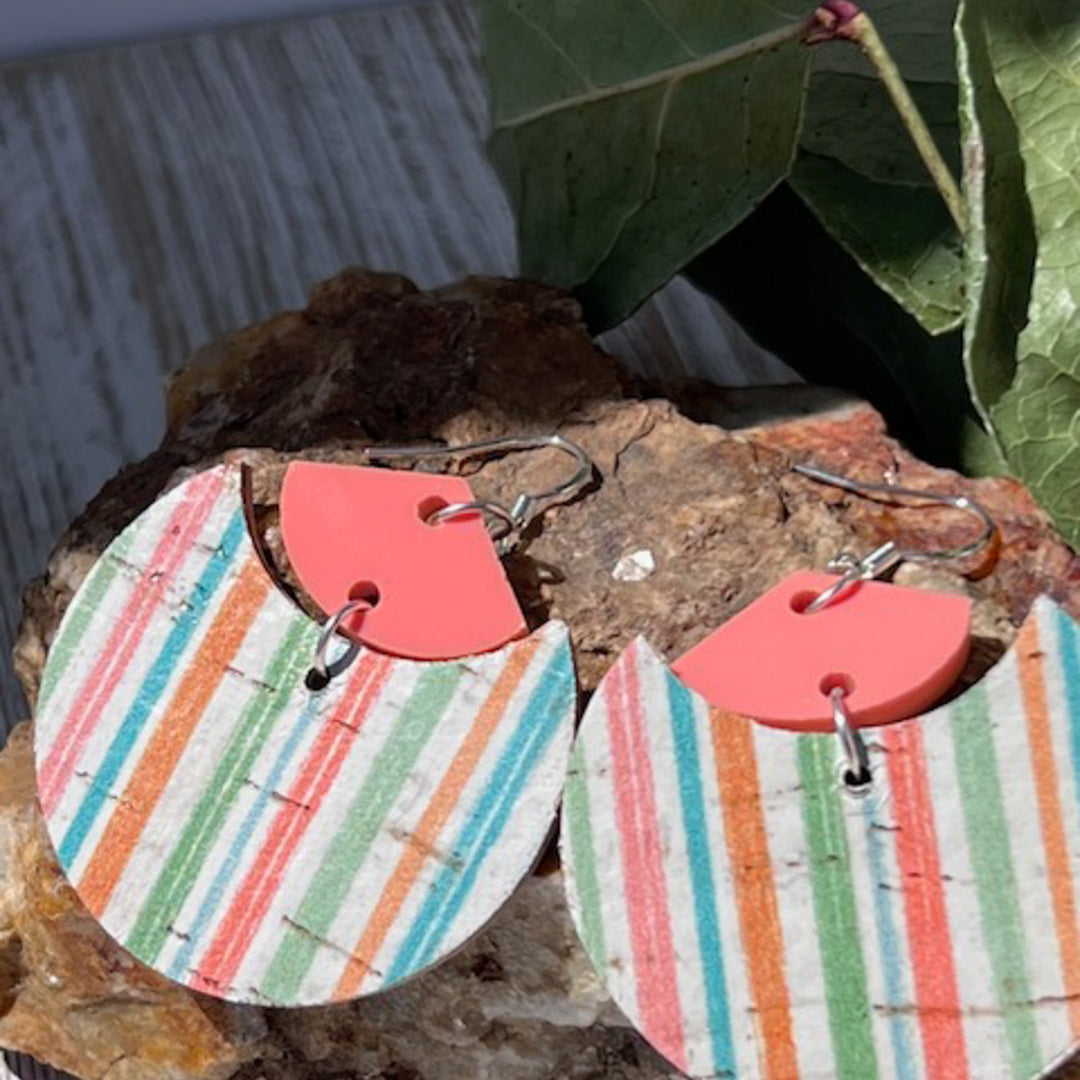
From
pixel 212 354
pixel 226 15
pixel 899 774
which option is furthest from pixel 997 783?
pixel 226 15

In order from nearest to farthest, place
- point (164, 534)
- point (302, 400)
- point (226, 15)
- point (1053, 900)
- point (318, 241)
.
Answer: point (1053, 900), point (164, 534), point (302, 400), point (318, 241), point (226, 15)

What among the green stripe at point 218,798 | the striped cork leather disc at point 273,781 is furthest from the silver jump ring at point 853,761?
the green stripe at point 218,798

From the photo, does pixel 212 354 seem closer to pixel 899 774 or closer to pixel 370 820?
pixel 370 820

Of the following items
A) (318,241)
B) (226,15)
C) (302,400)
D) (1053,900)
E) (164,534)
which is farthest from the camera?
(226,15)

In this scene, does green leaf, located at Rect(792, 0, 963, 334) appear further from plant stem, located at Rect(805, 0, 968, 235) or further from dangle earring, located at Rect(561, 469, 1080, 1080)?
dangle earring, located at Rect(561, 469, 1080, 1080)

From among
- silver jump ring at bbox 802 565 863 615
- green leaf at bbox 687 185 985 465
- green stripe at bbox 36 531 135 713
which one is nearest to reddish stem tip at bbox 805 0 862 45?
green leaf at bbox 687 185 985 465
